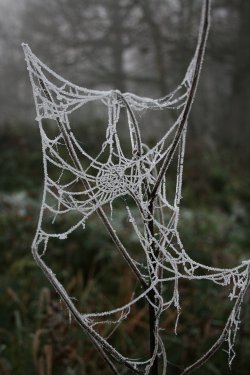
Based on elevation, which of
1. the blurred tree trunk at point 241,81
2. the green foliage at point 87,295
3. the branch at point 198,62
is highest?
the blurred tree trunk at point 241,81

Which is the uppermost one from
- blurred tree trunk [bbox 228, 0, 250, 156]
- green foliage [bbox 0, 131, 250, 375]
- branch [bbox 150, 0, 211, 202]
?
blurred tree trunk [bbox 228, 0, 250, 156]

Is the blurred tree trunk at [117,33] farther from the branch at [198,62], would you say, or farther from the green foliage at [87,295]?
the branch at [198,62]

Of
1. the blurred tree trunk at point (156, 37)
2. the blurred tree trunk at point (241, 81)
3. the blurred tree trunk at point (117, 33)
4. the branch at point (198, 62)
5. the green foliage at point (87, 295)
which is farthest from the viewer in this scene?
the blurred tree trunk at point (117, 33)

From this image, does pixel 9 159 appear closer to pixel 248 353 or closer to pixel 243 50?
pixel 248 353

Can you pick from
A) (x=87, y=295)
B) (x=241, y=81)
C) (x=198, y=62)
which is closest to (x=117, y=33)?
(x=241, y=81)

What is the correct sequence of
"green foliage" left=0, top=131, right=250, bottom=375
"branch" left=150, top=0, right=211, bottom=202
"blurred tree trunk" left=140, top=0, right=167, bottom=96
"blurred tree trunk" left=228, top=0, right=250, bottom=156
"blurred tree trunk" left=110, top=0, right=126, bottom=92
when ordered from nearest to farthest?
"branch" left=150, top=0, right=211, bottom=202
"green foliage" left=0, top=131, right=250, bottom=375
"blurred tree trunk" left=140, top=0, right=167, bottom=96
"blurred tree trunk" left=228, top=0, right=250, bottom=156
"blurred tree trunk" left=110, top=0, right=126, bottom=92

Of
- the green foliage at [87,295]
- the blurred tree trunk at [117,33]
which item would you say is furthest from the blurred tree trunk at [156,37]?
the green foliage at [87,295]

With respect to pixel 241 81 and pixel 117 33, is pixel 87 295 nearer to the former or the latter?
pixel 117 33

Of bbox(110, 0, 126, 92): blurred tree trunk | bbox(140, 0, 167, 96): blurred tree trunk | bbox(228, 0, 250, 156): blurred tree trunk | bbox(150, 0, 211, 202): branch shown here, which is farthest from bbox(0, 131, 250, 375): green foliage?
bbox(110, 0, 126, 92): blurred tree trunk

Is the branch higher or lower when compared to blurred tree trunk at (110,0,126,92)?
lower

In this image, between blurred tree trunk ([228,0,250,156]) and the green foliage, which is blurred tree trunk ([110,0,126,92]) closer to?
blurred tree trunk ([228,0,250,156])

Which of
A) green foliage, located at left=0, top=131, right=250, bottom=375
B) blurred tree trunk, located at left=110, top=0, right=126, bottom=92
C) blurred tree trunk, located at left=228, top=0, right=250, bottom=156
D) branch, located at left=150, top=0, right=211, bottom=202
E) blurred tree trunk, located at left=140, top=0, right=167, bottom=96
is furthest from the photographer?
blurred tree trunk, located at left=110, top=0, right=126, bottom=92
